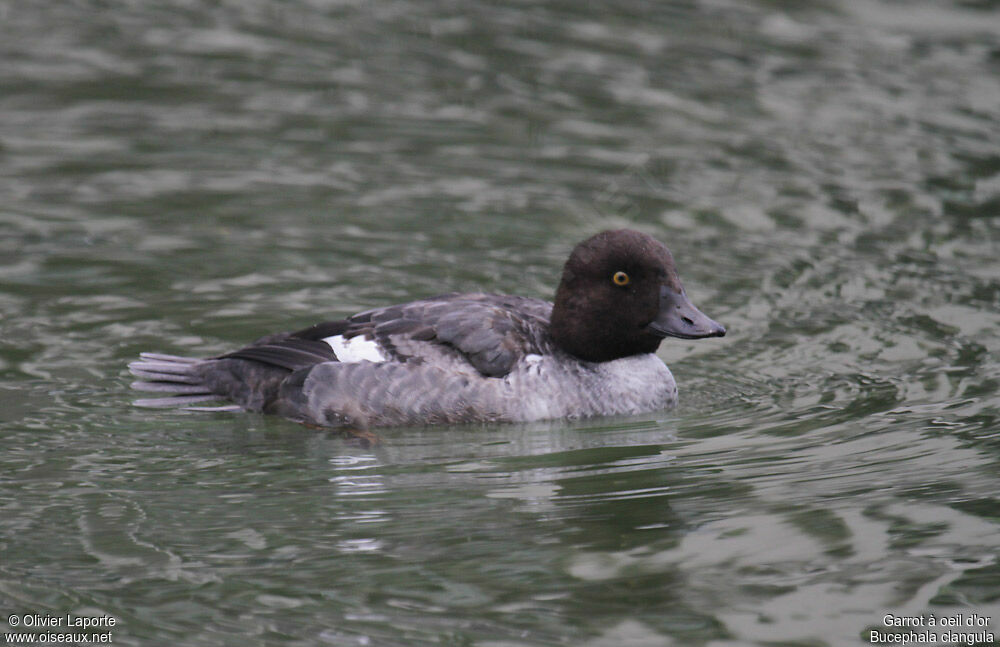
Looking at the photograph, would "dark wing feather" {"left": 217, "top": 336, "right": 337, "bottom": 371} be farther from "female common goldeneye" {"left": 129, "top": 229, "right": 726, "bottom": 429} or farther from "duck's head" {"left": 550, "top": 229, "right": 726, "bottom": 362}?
"duck's head" {"left": 550, "top": 229, "right": 726, "bottom": 362}

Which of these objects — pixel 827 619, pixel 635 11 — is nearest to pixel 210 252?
pixel 827 619

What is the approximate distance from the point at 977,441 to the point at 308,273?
15.2 feet

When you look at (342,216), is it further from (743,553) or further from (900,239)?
(743,553)

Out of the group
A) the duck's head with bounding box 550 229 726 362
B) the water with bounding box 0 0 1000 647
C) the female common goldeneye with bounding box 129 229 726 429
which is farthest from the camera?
the duck's head with bounding box 550 229 726 362

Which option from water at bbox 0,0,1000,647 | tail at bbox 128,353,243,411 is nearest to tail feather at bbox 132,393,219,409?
tail at bbox 128,353,243,411

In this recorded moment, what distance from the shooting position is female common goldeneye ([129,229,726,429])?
25.3ft

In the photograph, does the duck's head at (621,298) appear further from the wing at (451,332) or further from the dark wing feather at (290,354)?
the dark wing feather at (290,354)

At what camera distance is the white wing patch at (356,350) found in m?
7.79

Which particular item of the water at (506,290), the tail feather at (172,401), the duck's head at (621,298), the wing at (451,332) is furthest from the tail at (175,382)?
the duck's head at (621,298)

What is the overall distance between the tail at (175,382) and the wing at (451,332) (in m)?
0.58

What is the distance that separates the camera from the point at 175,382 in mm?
7992

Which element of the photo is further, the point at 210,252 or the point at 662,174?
the point at 662,174

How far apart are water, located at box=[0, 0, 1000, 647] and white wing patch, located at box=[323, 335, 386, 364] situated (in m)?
0.51

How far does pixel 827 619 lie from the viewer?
5418 millimetres
